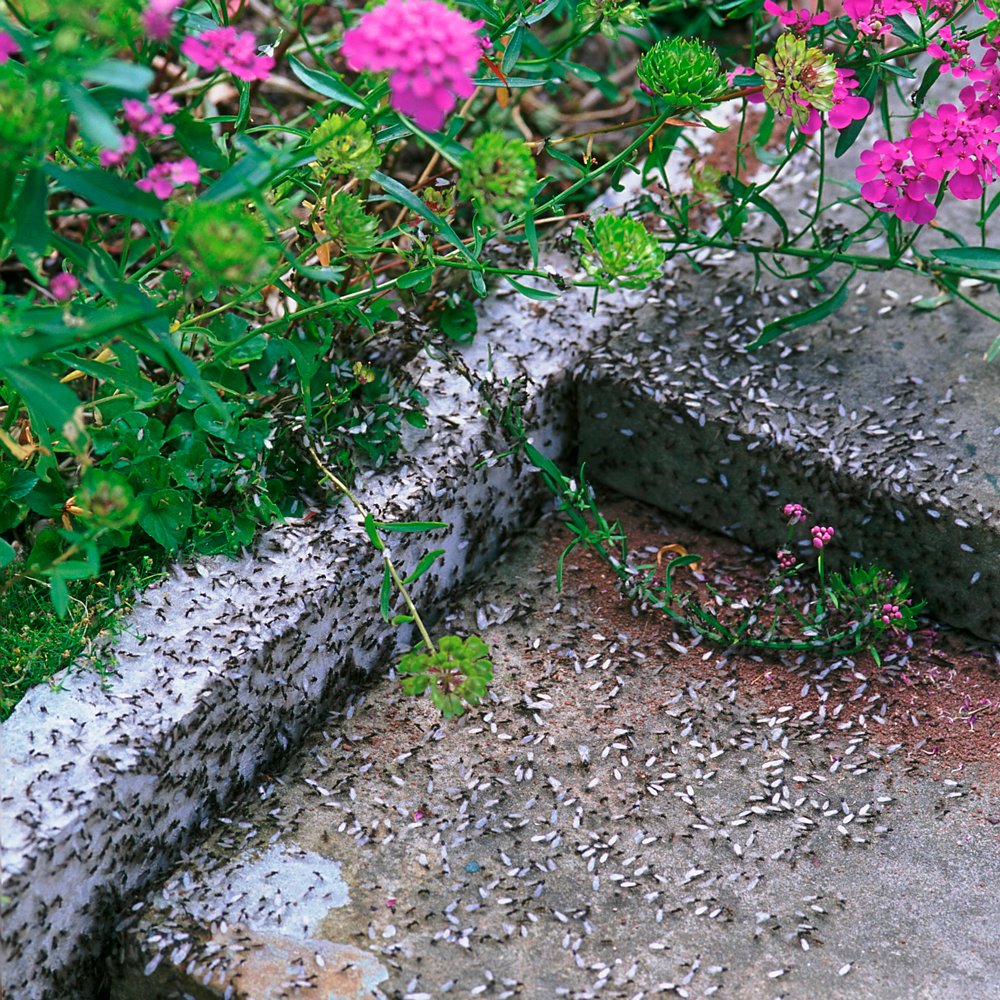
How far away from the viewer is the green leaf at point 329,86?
5.36 ft

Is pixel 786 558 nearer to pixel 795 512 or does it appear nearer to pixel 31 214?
pixel 795 512

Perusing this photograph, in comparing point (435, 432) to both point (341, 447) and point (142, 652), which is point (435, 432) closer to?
point (341, 447)

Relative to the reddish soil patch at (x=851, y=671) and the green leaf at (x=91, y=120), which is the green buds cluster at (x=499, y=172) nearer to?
the green leaf at (x=91, y=120)

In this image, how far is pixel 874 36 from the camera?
188 centimetres

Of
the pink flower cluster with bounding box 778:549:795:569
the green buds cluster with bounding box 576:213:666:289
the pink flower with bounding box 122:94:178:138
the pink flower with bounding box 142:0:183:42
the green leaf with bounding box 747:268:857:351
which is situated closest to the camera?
the pink flower with bounding box 142:0:183:42

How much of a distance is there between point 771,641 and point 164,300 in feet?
4.49

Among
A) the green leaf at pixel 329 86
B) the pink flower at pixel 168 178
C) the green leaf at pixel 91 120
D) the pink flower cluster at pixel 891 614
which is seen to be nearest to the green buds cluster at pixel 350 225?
the green leaf at pixel 329 86

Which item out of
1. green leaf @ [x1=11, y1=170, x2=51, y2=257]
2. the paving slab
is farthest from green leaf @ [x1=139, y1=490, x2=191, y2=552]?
green leaf @ [x1=11, y1=170, x2=51, y2=257]

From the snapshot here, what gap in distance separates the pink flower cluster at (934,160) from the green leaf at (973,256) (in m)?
0.11

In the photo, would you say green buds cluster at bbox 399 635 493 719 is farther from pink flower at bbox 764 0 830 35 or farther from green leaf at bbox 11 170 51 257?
pink flower at bbox 764 0 830 35

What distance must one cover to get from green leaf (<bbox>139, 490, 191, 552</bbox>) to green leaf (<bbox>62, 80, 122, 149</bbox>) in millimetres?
726

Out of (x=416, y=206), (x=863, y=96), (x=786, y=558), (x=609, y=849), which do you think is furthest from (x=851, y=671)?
(x=416, y=206)

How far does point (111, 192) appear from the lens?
135 centimetres

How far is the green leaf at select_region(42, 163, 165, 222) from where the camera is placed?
52.6 inches
